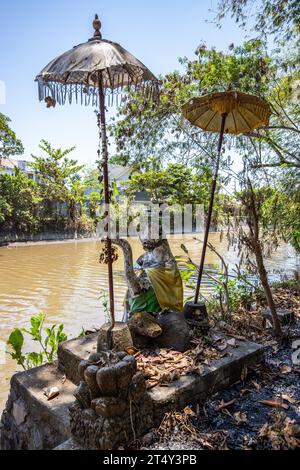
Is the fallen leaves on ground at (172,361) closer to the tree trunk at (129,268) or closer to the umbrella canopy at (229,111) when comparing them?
the tree trunk at (129,268)

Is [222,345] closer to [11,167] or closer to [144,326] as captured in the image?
[144,326]

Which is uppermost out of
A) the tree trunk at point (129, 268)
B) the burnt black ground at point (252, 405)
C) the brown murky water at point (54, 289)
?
the tree trunk at point (129, 268)

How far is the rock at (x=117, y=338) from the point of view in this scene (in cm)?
243

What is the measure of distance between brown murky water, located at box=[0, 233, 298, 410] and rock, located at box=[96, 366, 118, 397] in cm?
188

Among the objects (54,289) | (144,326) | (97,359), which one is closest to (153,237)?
(144,326)

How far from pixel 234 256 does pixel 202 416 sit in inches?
494

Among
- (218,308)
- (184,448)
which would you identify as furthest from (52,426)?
(218,308)

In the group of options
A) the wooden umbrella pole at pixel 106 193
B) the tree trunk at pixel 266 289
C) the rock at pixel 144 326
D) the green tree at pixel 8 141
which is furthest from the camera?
the green tree at pixel 8 141

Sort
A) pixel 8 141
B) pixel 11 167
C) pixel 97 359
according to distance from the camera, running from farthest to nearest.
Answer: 1. pixel 11 167
2. pixel 8 141
3. pixel 97 359

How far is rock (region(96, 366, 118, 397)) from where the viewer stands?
1.79 metres

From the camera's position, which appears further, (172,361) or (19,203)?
(19,203)

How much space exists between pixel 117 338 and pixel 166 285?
0.74 meters

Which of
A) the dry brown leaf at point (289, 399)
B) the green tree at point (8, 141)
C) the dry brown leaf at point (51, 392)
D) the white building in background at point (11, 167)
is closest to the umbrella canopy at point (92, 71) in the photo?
the dry brown leaf at point (51, 392)

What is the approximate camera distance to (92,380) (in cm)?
184
